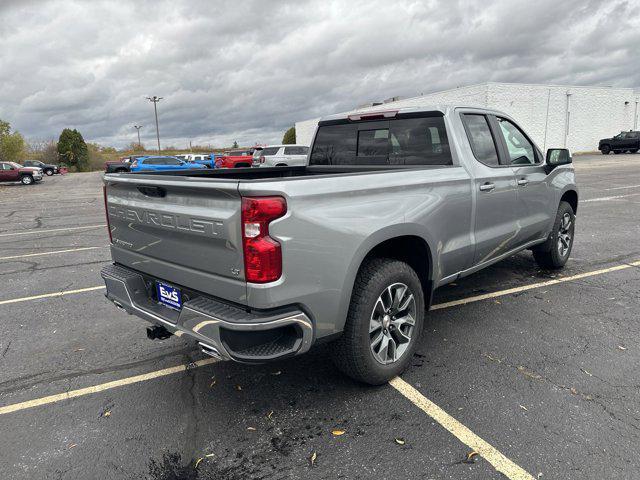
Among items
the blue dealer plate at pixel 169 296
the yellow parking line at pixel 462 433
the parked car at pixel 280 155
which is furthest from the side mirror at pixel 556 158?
the parked car at pixel 280 155

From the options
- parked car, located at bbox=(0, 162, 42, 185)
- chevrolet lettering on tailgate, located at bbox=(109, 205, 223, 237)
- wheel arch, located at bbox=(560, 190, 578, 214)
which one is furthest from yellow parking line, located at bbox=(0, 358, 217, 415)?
parked car, located at bbox=(0, 162, 42, 185)

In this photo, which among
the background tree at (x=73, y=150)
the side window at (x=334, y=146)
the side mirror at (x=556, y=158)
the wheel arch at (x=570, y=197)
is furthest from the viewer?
the background tree at (x=73, y=150)

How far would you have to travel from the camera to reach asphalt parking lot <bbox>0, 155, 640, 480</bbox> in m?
2.49

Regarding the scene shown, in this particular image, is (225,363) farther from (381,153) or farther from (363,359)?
(381,153)

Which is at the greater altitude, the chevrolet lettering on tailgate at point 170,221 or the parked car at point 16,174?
the chevrolet lettering on tailgate at point 170,221

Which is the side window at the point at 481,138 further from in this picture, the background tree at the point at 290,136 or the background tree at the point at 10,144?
the background tree at the point at 290,136

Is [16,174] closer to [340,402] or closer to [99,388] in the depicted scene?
[99,388]

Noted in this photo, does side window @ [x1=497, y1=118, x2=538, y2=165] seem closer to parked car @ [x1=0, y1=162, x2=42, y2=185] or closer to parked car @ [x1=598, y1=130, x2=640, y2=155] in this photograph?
parked car @ [x1=0, y1=162, x2=42, y2=185]

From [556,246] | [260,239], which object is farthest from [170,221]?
[556,246]

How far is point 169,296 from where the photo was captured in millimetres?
3020

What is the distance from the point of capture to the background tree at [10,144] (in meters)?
52.0

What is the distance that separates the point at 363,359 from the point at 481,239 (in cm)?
172

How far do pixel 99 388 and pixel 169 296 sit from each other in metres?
0.98

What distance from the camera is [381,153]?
4254 millimetres
